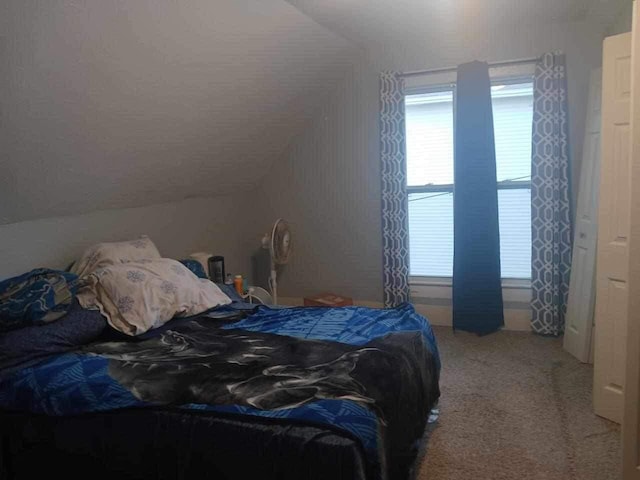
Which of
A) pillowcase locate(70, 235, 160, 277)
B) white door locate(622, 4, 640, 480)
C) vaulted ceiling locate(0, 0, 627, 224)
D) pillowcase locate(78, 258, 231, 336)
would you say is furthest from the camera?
pillowcase locate(70, 235, 160, 277)

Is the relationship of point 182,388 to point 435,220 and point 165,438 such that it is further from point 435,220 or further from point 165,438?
point 435,220

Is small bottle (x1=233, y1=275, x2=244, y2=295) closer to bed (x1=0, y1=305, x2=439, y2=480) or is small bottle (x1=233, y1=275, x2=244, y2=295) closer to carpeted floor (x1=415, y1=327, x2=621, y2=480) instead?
bed (x1=0, y1=305, x2=439, y2=480)

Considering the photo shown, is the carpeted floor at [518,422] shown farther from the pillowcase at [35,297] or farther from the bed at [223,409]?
the pillowcase at [35,297]

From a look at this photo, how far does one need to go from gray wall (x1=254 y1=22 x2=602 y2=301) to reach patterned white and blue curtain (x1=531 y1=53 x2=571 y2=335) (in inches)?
21.1

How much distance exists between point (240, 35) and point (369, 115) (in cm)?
190

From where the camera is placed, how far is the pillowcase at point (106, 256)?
2.95m

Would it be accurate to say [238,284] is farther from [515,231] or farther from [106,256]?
[515,231]

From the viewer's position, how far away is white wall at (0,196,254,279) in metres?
2.79

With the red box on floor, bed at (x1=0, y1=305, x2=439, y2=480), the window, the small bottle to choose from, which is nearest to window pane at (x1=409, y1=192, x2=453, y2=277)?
the window

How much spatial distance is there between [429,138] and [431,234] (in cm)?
84

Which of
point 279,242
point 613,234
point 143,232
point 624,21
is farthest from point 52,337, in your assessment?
point 624,21

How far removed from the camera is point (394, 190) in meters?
4.54

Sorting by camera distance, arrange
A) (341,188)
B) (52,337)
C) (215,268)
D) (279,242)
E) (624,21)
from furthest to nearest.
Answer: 1. (341,188)
2. (279,242)
3. (215,268)
4. (624,21)
5. (52,337)

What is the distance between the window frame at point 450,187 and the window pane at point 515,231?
0.04 m
